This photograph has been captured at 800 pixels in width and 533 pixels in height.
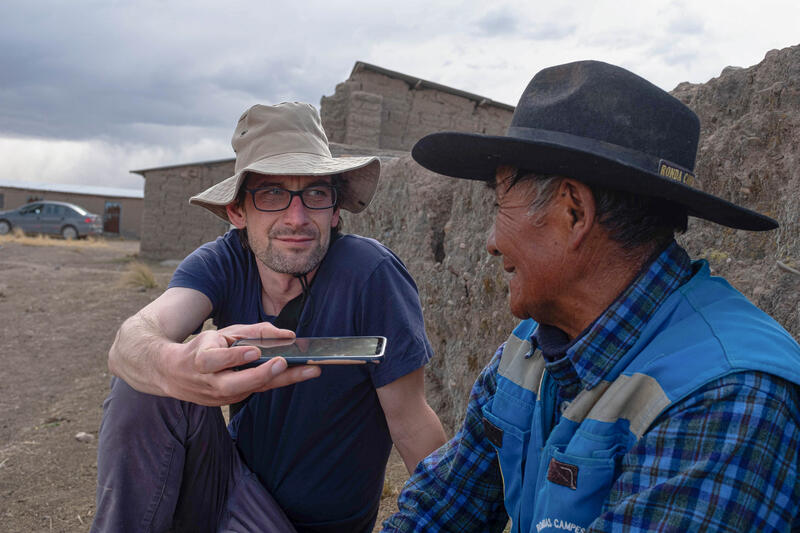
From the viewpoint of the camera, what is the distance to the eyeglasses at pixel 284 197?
2.40 metres

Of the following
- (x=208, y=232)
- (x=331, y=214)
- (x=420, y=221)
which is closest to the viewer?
(x=331, y=214)

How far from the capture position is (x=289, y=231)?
2.34 metres

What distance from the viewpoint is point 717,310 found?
130cm

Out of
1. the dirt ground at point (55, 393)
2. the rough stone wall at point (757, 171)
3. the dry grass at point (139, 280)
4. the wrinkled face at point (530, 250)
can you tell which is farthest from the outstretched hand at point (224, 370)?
the dry grass at point (139, 280)

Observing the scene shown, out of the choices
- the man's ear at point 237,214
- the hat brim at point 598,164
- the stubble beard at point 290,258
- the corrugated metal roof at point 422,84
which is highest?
the corrugated metal roof at point 422,84

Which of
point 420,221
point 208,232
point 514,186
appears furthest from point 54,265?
point 514,186

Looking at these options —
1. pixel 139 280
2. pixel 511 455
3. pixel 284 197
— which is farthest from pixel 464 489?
pixel 139 280

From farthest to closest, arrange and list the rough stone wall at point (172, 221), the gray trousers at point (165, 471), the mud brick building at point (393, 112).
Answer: the rough stone wall at point (172, 221)
the mud brick building at point (393, 112)
the gray trousers at point (165, 471)

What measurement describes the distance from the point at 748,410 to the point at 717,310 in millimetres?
259

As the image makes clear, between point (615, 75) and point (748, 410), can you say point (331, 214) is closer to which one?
point (615, 75)

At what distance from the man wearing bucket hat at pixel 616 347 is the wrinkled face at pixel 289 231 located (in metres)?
0.76

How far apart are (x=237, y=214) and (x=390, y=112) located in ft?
25.2

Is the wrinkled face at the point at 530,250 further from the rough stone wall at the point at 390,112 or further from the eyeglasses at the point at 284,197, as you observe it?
the rough stone wall at the point at 390,112

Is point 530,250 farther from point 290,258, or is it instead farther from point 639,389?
point 290,258
